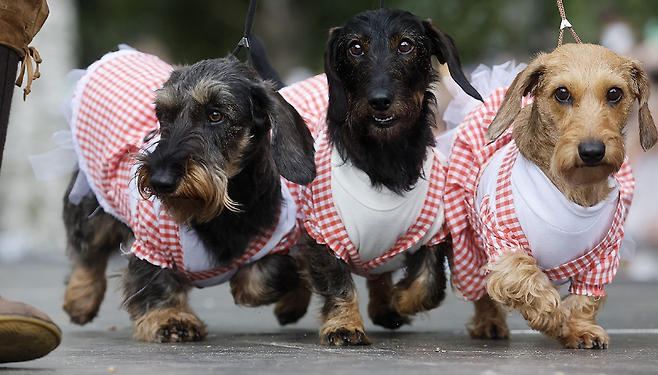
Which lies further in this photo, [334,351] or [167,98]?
[167,98]

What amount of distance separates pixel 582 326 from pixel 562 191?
2.01 ft

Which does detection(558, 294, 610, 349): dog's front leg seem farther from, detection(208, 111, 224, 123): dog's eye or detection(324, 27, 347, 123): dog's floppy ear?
detection(208, 111, 224, 123): dog's eye

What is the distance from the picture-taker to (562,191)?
4.97m

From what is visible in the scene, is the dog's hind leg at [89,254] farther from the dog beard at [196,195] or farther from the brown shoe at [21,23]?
the brown shoe at [21,23]

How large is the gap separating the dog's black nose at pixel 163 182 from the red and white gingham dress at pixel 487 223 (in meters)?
1.36

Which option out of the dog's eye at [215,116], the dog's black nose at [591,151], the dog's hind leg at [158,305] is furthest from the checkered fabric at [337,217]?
the dog's black nose at [591,151]

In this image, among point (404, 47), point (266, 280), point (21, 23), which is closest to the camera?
point (21, 23)

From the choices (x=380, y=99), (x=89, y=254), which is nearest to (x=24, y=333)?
(x=380, y=99)

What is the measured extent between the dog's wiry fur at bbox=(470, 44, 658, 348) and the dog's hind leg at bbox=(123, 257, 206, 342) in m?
1.54

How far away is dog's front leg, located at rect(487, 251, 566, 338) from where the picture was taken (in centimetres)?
485

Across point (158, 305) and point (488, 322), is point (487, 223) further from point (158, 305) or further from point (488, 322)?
point (158, 305)

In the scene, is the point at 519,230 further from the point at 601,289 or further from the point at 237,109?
the point at 237,109

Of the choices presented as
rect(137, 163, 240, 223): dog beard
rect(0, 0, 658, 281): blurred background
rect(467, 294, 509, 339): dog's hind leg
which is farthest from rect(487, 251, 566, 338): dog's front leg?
rect(0, 0, 658, 281): blurred background

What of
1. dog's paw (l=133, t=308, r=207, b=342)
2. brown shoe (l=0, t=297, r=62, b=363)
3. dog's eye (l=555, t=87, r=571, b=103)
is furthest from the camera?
dog's paw (l=133, t=308, r=207, b=342)
